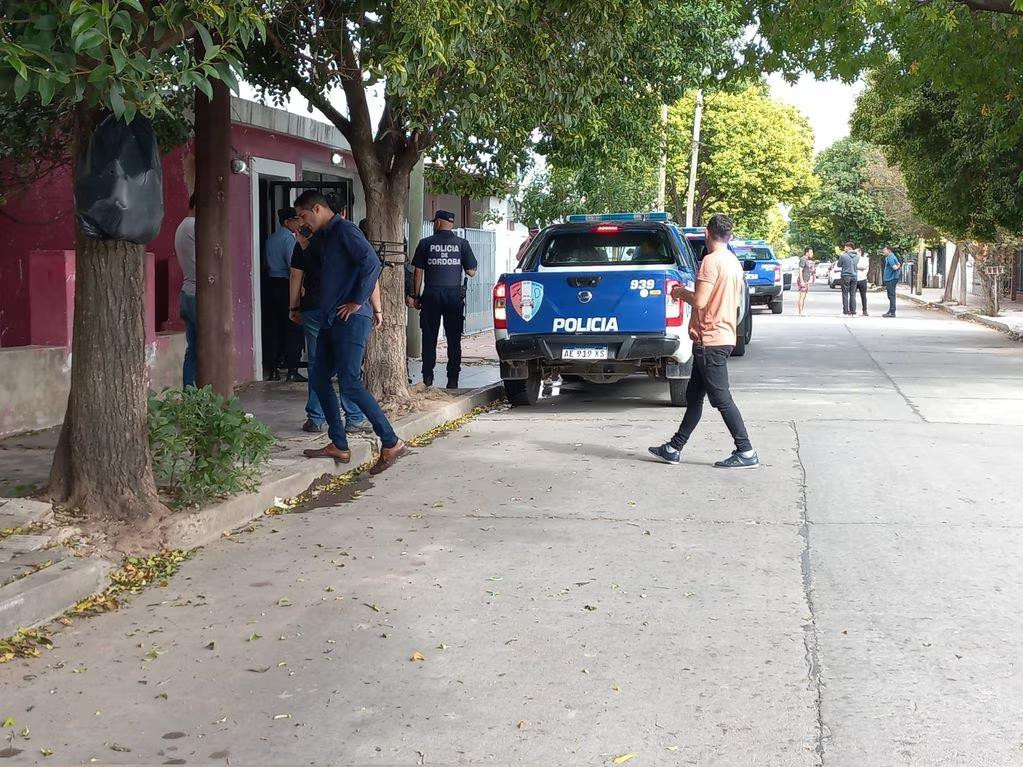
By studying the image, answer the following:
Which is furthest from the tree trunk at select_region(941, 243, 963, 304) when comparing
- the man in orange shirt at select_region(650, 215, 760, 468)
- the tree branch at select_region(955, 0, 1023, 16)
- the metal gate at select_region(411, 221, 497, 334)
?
the man in orange shirt at select_region(650, 215, 760, 468)

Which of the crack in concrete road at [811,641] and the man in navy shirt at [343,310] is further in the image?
the man in navy shirt at [343,310]

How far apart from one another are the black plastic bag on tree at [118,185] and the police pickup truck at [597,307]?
5.94m

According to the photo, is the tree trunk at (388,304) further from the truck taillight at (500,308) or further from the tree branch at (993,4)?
the tree branch at (993,4)

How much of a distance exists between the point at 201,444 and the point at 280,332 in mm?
7959

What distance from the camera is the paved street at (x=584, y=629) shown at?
13.7 ft

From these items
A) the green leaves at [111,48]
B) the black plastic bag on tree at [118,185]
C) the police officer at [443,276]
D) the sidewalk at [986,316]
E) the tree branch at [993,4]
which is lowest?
the sidewalk at [986,316]

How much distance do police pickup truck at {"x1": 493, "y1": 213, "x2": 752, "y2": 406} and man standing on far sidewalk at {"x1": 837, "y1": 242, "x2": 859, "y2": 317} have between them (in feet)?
64.4

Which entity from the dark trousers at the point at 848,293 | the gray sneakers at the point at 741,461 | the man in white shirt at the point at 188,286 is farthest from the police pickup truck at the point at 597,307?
the dark trousers at the point at 848,293

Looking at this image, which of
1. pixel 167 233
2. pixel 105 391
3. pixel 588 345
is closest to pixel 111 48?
pixel 105 391

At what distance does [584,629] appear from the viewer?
538 centimetres

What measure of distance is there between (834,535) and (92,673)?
414 cm

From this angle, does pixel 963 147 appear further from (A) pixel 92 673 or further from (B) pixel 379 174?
(A) pixel 92 673

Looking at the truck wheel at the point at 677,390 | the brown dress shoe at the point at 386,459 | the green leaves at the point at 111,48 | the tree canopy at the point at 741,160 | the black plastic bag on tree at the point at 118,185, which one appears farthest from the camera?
the tree canopy at the point at 741,160

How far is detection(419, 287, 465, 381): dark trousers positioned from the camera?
13.8 meters
